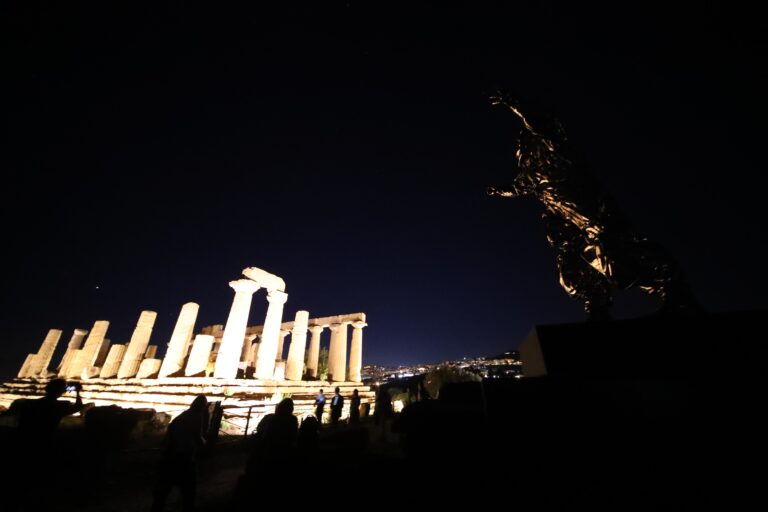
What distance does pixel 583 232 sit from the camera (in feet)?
12.5

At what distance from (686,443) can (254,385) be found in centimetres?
1732

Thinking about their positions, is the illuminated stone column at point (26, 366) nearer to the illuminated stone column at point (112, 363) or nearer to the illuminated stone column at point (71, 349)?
the illuminated stone column at point (71, 349)

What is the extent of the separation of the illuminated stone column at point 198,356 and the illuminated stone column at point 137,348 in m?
7.70

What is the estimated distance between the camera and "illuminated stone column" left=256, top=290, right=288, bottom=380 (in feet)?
58.1

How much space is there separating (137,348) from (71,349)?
1300cm

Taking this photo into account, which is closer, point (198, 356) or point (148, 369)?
point (198, 356)

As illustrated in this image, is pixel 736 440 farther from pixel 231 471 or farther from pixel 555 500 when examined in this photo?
pixel 231 471

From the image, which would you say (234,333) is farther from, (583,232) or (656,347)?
(656,347)

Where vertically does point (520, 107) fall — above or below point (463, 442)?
above

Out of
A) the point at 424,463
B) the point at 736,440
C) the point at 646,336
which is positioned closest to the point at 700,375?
the point at 646,336

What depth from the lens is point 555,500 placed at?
1521 millimetres

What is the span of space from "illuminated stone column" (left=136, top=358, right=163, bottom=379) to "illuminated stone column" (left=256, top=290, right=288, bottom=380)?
344 inches

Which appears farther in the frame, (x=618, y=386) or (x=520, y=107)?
(x=520, y=107)

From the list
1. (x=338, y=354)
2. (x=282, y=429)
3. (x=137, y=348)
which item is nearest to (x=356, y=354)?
(x=338, y=354)
